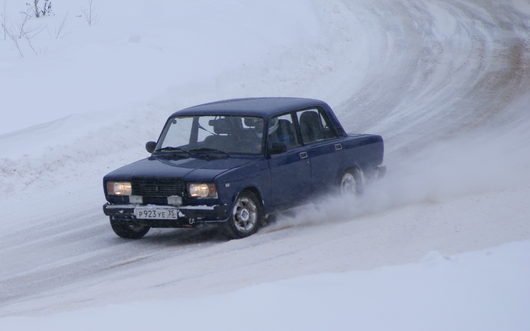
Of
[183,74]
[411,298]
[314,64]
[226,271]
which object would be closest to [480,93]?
[314,64]

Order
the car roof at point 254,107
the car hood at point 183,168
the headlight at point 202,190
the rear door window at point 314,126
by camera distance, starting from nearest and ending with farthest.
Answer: the headlight at point 202,190 < the car hood at point 183,168 < the car roof at point 254,107 < the rear door window at point 314,126

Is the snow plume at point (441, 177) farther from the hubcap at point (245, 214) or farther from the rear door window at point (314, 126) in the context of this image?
the rear door window at point (314, 126)

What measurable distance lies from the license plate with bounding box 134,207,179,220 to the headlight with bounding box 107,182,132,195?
0.30m

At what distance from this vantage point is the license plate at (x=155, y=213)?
11.8 m

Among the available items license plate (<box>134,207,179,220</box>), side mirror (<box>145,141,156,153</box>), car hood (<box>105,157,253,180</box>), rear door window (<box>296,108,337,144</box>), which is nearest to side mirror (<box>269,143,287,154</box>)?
car hood (<box>105,157,253,180</box>)

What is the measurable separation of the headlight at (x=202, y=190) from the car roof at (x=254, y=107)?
1318 millimetres

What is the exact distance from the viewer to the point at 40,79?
20.1 metres

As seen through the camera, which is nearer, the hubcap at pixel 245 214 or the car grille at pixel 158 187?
the car grille at pixel 158 187

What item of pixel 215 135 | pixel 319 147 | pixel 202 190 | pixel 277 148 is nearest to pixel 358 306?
pixel 202 190

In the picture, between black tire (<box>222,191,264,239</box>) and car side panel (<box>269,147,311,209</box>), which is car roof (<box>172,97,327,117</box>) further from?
black tire (<box>222,191,264,239</box>)

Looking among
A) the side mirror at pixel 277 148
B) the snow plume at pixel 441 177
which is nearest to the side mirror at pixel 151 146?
the side mirror at pixel 277 148

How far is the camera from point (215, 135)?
12648 mm

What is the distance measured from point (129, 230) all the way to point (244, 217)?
1.42 metres

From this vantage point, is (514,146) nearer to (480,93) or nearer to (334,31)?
(480,93)
